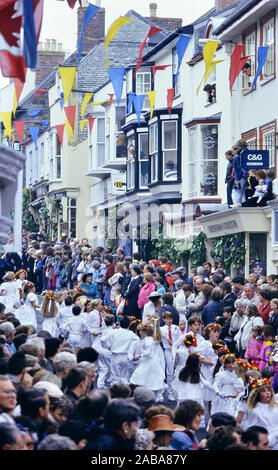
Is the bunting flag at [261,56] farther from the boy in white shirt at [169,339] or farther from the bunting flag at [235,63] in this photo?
the boy in white shirt at [169,339]

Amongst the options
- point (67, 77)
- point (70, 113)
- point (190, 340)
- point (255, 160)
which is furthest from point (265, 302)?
point (70, 113)

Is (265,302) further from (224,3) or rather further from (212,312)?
(224,3)

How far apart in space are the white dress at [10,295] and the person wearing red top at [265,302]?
6.22 meters

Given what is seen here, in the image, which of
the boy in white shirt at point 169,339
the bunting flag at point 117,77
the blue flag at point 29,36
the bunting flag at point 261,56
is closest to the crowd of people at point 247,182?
the bunting flag at point 261,56

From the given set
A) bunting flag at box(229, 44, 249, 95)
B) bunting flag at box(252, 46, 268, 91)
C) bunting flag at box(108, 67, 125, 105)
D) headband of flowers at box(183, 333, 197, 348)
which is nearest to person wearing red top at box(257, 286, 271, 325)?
headband of flowers at box(183, 333, 197, 348)

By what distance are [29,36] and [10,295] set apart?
14.7 metres

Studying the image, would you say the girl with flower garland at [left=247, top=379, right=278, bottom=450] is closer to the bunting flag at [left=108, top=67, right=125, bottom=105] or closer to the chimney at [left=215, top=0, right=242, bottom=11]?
the bunting flag at [left=108, top=67, right=125, bottom=105]

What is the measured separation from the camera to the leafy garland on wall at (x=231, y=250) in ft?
87.8

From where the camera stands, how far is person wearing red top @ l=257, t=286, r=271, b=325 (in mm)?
18703

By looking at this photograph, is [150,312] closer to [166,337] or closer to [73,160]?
[166,337]

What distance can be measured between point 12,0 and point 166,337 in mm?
9646

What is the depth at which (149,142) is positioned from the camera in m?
38.2

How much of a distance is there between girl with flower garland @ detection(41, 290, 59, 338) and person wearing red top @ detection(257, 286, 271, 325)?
455 cm

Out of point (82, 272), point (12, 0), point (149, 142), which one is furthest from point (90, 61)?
point (12, 0)
